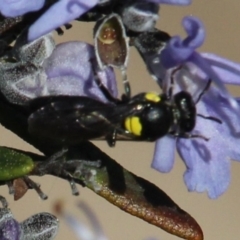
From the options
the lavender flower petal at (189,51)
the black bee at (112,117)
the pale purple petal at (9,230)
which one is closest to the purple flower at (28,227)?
the pale purple petal at (9,230)

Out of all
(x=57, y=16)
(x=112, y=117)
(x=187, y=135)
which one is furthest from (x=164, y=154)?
(x=57, y=16)

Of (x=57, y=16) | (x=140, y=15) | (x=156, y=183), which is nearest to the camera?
(x=57, y=16)

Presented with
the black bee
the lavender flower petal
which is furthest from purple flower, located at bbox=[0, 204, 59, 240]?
the lavender flower petal

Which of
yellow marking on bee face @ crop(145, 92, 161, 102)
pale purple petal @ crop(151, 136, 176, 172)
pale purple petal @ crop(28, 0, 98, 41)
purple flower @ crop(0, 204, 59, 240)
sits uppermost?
pale purple petal @ crop(28, 0, 98, 41)

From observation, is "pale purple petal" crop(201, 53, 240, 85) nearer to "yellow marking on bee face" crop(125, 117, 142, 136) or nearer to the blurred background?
"yellow marking on bee face" crop(125, 117, 142, 136)

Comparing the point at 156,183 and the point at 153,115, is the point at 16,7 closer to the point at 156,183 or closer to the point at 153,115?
the point at 153,115

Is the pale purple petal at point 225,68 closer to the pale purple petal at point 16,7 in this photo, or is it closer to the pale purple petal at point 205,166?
the pale purple petal at point 205,166
